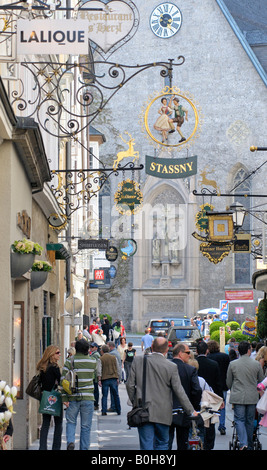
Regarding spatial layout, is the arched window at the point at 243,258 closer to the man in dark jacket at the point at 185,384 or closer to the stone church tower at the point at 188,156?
the stone church tower at the point at 188,156

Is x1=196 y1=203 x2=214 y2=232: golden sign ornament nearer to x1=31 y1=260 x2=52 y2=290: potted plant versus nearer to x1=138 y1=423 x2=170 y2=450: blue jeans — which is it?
x1=31 y1=260 x2=52 y2=290: potted plant

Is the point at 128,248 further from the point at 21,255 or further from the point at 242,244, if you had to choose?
the point at 21,255

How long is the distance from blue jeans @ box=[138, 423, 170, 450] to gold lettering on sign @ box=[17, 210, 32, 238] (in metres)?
3.90

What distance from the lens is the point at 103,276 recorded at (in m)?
47.8

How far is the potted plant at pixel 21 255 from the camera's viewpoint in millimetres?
12008

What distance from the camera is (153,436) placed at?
1023 cm

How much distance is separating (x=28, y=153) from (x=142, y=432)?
4.48 m

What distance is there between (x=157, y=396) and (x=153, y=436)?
1.41ft

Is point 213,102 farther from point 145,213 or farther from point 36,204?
point 36,204

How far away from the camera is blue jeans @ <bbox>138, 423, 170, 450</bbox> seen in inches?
401

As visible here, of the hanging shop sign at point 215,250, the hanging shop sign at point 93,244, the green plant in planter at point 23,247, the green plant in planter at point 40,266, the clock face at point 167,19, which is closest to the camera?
the green plant in planter at point 23,247

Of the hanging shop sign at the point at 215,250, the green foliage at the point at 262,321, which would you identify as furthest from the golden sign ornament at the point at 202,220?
the green foliage at the point at 262,321

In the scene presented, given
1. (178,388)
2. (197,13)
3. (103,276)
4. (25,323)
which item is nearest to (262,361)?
(25,323)

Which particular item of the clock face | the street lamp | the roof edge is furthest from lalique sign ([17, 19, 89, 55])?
the clock face
